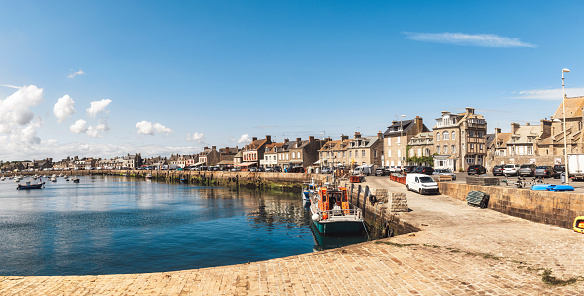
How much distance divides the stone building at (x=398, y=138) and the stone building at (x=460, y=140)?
23.8 feet

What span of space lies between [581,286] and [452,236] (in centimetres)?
583

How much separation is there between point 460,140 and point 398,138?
12.5 m

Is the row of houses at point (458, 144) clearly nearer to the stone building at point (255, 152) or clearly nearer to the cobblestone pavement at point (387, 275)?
the stone building at point (255, 152)

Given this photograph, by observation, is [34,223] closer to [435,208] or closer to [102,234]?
[102,234]

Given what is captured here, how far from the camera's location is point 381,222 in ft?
72.5

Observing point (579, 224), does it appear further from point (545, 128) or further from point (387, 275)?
point (545, 128)

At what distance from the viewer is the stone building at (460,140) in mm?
60438

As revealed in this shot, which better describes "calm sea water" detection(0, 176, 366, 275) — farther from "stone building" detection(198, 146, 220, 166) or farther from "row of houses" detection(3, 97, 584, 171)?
"stone building" detection(198, 146, 220, 166)

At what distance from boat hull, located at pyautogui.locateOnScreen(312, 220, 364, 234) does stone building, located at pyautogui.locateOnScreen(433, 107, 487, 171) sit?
44.0m

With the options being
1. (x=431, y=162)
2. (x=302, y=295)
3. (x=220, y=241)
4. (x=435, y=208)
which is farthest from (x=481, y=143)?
(x=302, y=295)

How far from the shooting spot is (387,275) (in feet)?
30.8

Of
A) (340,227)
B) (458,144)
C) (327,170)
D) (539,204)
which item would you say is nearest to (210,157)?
(327,170)

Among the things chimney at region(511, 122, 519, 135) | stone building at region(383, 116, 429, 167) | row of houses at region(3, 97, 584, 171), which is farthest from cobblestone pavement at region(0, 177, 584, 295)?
chimney at region(511, 122, 519, 135)

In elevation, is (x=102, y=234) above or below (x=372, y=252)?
below
